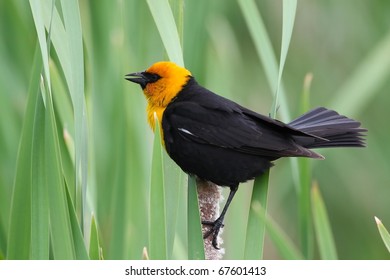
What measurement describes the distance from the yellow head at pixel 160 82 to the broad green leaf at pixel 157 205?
42cm

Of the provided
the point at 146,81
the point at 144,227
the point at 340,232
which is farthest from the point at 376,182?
the point at 146,81

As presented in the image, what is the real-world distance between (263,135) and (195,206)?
0.35m

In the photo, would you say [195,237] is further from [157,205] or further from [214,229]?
[214,229]

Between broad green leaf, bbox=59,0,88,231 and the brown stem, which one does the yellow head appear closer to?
the brown stem

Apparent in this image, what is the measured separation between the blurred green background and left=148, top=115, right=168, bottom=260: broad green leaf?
43cm

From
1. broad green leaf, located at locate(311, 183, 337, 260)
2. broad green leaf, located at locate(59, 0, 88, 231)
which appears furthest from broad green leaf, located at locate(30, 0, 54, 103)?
broad green leaf, located at locate(311, 183, 337, 260)

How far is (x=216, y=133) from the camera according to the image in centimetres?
156

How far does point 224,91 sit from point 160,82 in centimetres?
46

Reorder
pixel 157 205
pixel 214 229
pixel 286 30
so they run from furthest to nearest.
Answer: pixel 214 229 → pixel 286 30 → pixel 157 205

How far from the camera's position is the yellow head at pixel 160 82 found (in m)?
1.57

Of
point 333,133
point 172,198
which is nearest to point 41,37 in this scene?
point 172,198

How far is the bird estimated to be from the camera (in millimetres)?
1499

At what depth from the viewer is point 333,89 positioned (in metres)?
2.77
